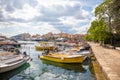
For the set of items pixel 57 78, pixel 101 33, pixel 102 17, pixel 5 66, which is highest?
pixel 102 17

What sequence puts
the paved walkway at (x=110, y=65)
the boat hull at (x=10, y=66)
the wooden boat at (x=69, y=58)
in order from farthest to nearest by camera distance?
the wooden boat at (x=69, y=58), the boat hull at (x=10, y=66), the paved walkway at (x=110, y=65)

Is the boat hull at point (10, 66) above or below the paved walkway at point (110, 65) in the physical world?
below

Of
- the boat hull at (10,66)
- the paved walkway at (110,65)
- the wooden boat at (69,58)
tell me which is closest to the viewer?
the paved walkway at (110,65)

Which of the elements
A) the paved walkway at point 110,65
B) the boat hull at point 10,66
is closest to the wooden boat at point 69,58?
the boat hull at point 10,66

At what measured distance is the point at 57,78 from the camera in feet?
77.0

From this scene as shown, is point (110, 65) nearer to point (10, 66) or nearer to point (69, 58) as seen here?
point (10, 66)

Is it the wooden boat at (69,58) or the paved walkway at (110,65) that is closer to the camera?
the paved walkway at (110,65)

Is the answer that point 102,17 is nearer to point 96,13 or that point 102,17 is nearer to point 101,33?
point 96,13

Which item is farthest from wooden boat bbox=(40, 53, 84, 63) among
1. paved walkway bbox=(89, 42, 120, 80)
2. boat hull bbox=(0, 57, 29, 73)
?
paved walkway bbox=(89, 42, 120, 80)

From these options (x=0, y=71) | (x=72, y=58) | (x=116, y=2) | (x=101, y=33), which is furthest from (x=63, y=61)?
(x=101, y=33)

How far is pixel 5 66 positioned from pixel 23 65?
7.44 metres

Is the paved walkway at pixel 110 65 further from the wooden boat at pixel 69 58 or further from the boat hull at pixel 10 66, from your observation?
the boat hull at pixel 10 66

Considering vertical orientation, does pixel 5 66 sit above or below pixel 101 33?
below

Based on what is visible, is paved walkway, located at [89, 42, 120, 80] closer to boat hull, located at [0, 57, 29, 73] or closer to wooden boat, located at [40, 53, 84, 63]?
wooden boat, located at [40, 53, 84, 63]
